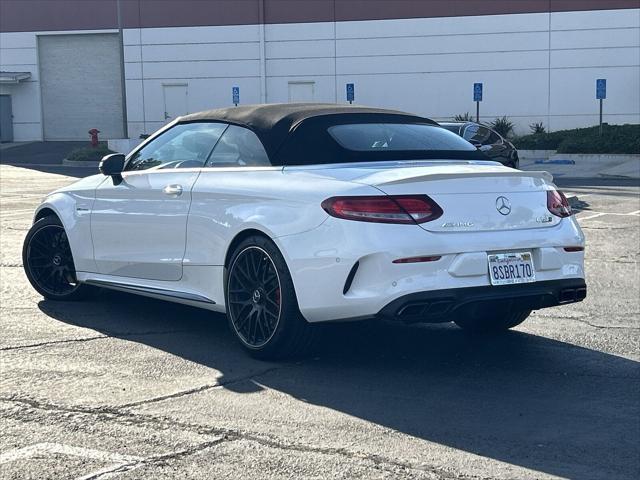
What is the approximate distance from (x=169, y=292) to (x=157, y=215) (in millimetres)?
550

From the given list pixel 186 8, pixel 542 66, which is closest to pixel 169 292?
pixel 542 66

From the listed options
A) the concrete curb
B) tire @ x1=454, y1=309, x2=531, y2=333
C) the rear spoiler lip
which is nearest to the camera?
the rear spoiler lip

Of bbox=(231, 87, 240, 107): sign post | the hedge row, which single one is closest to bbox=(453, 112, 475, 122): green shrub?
the hedge row

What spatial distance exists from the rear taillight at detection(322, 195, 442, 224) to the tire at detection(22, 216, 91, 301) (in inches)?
127

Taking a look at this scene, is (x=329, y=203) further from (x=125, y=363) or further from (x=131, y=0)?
(x=131, y=0)

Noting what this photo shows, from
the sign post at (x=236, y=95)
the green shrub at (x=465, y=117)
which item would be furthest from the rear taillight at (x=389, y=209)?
the sign post at (x=236, y=95)

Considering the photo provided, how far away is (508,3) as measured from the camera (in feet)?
134

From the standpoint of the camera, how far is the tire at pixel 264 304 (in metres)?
6.07

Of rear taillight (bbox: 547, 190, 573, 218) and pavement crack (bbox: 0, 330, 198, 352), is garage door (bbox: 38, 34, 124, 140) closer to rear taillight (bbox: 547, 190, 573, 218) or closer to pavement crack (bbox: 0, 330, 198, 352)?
pavement crack (bbox: 0, 330, 198, 352)

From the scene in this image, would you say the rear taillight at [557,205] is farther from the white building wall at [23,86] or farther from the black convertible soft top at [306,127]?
the white building wall at [23,86]

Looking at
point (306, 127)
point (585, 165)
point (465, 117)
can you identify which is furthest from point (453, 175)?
point (465, 117)

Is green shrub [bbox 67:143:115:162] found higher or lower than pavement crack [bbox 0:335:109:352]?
higher

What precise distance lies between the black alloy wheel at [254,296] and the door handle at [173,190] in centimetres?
83

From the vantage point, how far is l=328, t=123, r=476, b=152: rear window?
6574 millimetres
